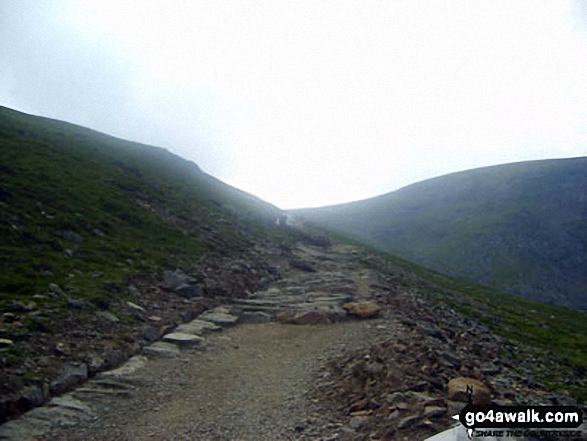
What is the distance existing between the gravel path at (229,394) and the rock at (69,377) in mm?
1375

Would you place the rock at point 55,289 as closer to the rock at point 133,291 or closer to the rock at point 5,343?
the rock at point 133,291

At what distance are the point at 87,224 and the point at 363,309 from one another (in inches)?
805

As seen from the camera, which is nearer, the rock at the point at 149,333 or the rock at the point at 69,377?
the rock at the point at 69,377

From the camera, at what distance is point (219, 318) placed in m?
24.5

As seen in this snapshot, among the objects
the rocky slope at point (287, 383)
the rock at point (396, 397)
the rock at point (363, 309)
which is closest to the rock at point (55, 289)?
the rocky slope at point (287, 383)

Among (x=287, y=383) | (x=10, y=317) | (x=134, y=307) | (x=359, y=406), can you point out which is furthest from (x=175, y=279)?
(x=359, y=406)

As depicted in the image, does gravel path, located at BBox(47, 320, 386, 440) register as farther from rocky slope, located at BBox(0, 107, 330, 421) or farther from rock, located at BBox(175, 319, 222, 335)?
rocky slope, located at BBox(0, 107, 330, 421)

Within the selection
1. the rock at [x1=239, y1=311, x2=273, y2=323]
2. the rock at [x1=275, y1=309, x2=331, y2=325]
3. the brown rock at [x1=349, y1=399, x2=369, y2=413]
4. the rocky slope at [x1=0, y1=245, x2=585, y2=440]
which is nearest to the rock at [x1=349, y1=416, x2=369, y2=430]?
the rocky slope at [x1=0, y1=245, x2=585, y2=440]

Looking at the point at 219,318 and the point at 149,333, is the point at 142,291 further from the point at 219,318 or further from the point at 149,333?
the point at 149,333

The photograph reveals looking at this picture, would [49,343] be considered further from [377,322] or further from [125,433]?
[377,322]

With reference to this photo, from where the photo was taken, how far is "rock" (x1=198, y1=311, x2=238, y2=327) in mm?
24062

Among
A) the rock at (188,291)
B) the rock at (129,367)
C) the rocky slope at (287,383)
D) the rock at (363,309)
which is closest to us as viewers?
the rocky slope at (287,383)

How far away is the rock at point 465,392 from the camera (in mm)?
12133

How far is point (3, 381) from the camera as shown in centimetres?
1314
